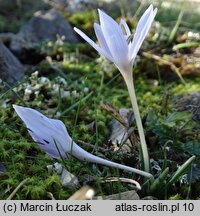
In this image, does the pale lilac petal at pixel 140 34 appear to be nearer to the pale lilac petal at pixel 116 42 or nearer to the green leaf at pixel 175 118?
the pale lilac petal at pixel 116 42

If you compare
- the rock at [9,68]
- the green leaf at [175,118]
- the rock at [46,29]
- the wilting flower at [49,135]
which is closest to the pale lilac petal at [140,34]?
the wilting flower at [49,135]

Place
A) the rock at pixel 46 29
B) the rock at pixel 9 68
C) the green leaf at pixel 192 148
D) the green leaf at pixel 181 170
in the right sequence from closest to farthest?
the green leaf at pixel 181 170
the green leaf at pixel 192 148
the rock at pixel 9 68
the rock at pixel 46 29

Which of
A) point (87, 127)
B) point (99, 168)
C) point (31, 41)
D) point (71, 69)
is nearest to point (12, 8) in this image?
point (31, 41)

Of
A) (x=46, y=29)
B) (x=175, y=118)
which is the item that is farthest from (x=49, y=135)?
(x=46, y=29)

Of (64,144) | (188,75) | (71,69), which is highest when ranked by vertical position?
(64,144)

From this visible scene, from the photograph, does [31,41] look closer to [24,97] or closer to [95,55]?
[95,55]

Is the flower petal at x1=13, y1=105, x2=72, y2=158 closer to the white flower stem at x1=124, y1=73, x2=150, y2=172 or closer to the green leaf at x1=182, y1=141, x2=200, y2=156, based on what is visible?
the white flower stem at x1=124, y1=73, x2=150, y2=172
